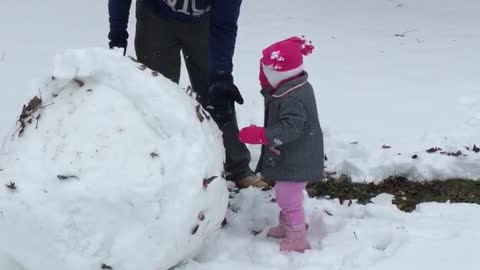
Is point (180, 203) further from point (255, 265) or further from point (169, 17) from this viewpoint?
point (169, 17)

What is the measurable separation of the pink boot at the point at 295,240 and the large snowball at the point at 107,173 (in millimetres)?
432

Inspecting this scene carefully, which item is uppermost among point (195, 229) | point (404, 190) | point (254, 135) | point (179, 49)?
point (179, 49)

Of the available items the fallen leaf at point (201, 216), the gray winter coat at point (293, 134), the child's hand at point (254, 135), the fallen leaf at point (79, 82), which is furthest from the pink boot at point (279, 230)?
the fallen leaf at point (79, 82)

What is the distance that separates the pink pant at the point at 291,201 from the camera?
3320 mm

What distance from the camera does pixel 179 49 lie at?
4.22 m

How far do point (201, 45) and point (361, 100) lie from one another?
6.02 feet

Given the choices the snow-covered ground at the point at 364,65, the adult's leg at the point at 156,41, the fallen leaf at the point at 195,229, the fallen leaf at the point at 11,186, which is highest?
the adult's leg at the point at 156,41

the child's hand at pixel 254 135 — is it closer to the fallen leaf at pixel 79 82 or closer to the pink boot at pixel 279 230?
the pink boot at pixel 279 230

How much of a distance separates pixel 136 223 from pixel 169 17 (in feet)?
5.43

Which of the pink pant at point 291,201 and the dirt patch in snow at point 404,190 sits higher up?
the pink pant at point 291,201

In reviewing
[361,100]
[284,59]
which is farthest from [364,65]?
[284,59]

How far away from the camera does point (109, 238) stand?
271cm

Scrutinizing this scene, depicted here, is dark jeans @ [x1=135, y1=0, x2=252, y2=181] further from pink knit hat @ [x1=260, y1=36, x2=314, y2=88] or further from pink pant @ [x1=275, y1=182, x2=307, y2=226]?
pink knit hat @ [x1=260, y1=36, x2=314, y2=88]

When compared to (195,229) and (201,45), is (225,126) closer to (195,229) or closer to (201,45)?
(201,45)
